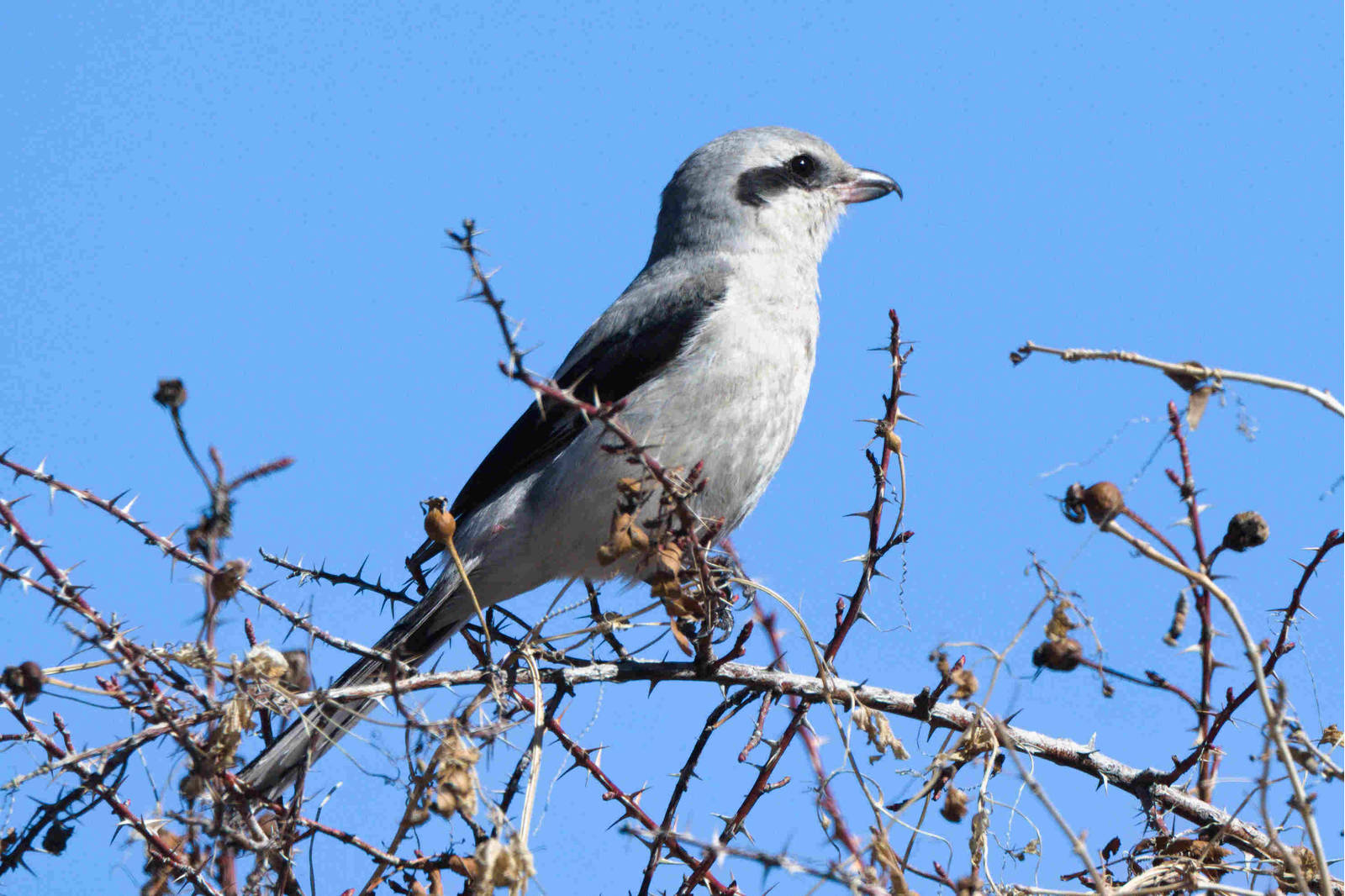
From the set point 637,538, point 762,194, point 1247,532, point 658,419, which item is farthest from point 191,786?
point 762,194

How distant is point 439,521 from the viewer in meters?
2.56

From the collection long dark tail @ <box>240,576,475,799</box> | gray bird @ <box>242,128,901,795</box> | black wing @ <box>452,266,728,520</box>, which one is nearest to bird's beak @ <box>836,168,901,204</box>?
gray bird @ <box>242,128,901,795</box>

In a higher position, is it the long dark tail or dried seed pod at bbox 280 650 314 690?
the long dark tail

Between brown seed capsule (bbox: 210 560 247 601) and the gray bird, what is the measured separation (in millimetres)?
2041

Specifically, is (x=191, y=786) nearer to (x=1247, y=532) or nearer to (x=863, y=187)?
(x=1247, y=532)

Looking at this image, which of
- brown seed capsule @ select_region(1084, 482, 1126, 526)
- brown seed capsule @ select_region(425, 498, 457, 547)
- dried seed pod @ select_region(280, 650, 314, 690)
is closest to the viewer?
brown seed capsule @ select_region(1084, 482, 1126, 526)

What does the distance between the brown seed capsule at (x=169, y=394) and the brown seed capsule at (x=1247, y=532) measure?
1.72 metres

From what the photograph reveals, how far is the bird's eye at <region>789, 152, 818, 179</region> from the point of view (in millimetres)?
5598

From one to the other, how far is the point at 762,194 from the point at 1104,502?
12.0ft

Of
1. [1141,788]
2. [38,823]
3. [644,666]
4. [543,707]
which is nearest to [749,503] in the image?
[644,666]

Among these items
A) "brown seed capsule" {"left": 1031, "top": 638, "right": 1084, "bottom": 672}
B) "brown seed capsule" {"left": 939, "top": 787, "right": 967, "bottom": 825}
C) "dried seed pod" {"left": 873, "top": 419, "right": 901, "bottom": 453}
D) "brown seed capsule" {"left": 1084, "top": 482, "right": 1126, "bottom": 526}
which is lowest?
"brown seed capsule" {"left": 939, "top": 787, "right": 967, "bottom": 825}

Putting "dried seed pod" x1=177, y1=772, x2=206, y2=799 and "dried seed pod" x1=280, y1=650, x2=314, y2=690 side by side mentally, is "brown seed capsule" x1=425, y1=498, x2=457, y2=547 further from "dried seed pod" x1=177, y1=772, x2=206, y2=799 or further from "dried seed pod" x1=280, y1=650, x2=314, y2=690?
"dried seed pod" x1=177, y1=772, x2=206, y2=799

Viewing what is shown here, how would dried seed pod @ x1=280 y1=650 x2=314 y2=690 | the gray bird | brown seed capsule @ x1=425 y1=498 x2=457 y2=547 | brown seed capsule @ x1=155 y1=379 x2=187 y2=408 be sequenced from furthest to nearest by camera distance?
the gray bird → brown seed capsule @ x1=425 y1=498 x2=457 y2=547 → dried seed pod @ x1=280 y1=650 x2=314 y2=690 → brown seed capsule @ x1=155 y1=379 x2=187 y2=408

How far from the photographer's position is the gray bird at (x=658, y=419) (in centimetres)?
436
